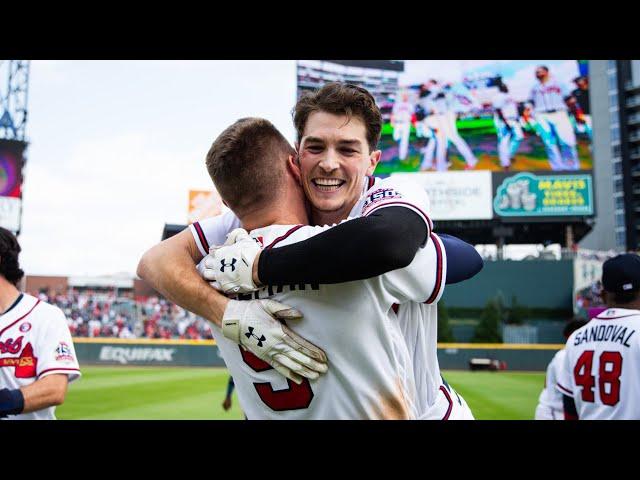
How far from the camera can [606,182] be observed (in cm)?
6272

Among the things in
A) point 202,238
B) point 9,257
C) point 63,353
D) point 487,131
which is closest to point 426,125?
point 487,131

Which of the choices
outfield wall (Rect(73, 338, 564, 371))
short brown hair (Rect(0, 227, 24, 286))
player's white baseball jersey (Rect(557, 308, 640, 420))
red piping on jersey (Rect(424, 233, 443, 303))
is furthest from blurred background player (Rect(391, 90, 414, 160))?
red piping on jersey (Rect(424, 233, 443, 303))

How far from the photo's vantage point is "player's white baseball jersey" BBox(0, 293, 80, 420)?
11.1ft

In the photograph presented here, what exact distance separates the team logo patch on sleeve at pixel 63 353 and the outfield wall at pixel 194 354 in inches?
652

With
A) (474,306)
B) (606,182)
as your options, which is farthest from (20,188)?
(606,182)

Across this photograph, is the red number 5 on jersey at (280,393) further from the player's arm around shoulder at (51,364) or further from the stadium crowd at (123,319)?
the stadium crowd at (123,319)

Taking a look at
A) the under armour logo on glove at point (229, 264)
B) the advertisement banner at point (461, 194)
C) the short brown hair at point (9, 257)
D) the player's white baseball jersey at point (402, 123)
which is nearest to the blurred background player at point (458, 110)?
the advertisement banner at point (461, 194)

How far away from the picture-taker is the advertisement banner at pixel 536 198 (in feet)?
107

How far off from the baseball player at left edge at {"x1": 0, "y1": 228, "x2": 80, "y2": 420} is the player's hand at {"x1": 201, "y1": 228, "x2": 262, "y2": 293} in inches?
75.3

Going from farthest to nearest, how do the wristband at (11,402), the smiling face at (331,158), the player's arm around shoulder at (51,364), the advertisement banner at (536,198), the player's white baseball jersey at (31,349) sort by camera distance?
the advertisement banner at (536,198), the player's white baseball jersey at (31,349), the player's arm around shoulder at (51,364), the wristband at (11,402), the smiling face at (331,158)

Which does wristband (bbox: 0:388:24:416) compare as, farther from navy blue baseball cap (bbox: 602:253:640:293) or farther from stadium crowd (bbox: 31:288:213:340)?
stadium crowd (bbox: 31:288:213:340)

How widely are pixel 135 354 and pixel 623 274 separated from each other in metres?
18.3

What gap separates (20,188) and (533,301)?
26.0 m

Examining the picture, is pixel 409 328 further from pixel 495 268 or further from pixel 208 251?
pixel 495 268
